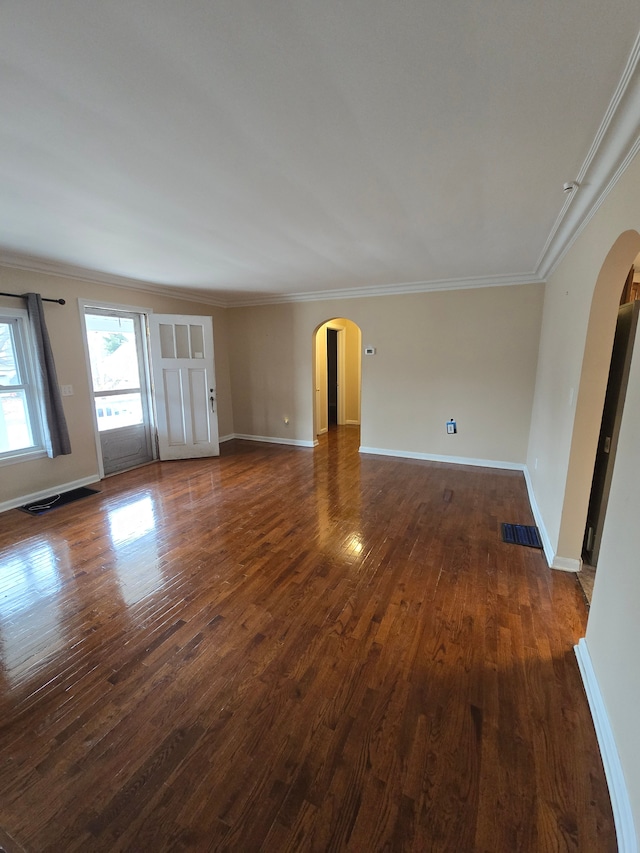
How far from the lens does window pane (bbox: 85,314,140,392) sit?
447cm

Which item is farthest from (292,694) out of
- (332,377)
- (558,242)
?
(332,377)

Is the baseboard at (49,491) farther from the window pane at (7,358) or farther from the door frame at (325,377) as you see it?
the door frame at (325,377)

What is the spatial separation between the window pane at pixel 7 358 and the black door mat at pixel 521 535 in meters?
5.00

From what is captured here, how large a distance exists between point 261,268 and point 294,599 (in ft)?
11.2

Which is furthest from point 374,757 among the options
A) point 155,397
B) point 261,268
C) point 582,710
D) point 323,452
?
point 155,397

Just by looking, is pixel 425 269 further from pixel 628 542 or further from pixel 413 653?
pixel 413 653

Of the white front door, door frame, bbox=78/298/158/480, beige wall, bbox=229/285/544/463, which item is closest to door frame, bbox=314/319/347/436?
beige wall, bbox=229/285/544/463

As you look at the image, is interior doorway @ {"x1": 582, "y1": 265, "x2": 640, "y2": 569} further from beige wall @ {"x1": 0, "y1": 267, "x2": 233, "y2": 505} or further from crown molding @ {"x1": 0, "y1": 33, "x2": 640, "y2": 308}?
beige wall @ {"x1": 0, "y1": 267, "x2": 233, "y2": 505}

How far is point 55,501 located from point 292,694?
140 inches

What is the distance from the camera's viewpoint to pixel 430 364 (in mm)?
4977

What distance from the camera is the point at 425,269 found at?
404 centimetres

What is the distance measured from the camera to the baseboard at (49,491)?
11.9 ft

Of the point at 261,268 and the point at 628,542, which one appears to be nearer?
the point at 628,542

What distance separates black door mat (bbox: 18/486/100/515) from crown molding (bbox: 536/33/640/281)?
4988mm
